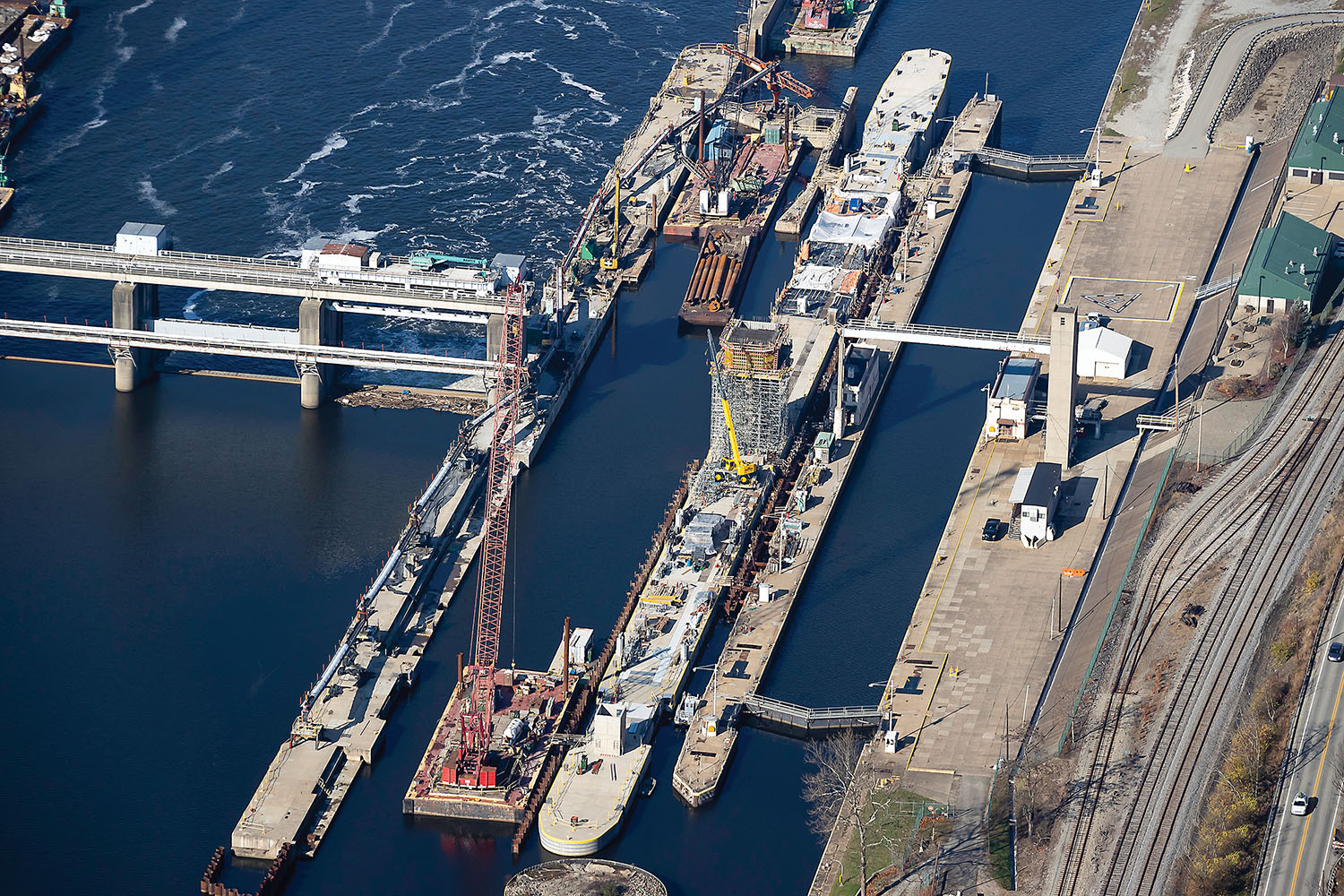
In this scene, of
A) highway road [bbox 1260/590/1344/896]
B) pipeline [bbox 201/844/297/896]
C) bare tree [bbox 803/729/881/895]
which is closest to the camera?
highway road [bbox 1260/590/1344/896]

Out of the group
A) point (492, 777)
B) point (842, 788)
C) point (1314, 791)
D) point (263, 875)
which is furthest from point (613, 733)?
point (1314, 791)

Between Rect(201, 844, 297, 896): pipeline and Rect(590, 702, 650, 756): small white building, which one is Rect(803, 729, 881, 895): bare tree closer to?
Rect(590, 702, 650, 756): small white building

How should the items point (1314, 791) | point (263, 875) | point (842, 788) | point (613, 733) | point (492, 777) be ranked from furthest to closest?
1. point (613, 733)
2. point (492, 777)
3. point (842, 788)
4. point (263, 875)
5. point (1314, 791)

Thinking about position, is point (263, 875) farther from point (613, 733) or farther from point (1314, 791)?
point (1314, 791)

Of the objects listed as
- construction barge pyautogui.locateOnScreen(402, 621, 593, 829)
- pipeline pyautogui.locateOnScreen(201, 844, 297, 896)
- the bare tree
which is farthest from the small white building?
pipeline pyautogui.locateOnScreen(201, 844, 297, 896)

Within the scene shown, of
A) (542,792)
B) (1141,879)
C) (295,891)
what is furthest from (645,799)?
(1141,879)
